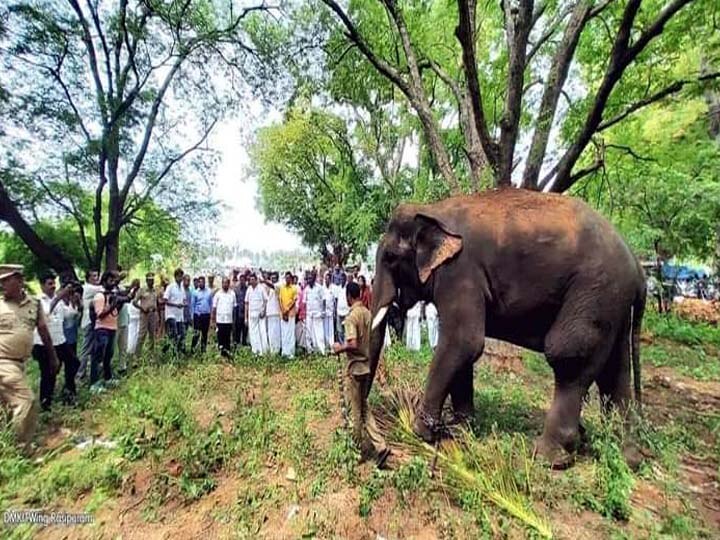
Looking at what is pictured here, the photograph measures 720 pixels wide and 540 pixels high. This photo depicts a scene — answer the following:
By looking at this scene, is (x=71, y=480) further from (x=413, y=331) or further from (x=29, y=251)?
(x=29, y=251)

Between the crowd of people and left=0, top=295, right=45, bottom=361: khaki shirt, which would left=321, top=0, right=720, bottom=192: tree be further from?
left=0, top=295, right=45, bottom=361: khaki shirt

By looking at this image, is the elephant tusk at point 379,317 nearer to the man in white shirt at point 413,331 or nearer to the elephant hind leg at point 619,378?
the elephant hind leg at point 619,378

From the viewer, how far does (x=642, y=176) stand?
49.3 feet

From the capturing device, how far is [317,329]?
10836mm

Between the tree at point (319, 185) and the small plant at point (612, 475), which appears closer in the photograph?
the small plant at point (612, 475)

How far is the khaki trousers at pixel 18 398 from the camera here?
5207 mm

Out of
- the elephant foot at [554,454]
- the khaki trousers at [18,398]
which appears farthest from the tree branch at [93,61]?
the elephant foot at [554,454]

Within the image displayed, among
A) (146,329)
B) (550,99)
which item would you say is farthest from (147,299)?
(550,99)

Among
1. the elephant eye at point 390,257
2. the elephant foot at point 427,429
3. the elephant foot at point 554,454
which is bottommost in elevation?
the elephant foot at point 554,454

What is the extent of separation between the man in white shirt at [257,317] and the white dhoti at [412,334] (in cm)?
311

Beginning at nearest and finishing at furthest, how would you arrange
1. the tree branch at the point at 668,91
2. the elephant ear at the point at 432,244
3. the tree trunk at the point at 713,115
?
1. the elephant ear at the point at 432,244
2. the tree branch at the point at 668,91
3. the tree trunk at the point at 713,115

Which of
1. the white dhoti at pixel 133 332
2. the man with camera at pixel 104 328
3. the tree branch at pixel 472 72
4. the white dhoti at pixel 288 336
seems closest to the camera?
the tree branch at pixel 472 72

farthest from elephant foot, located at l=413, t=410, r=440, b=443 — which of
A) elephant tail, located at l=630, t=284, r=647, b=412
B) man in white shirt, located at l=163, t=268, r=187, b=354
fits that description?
man in white shirt, located at l=163, t=268, r=187, b=354

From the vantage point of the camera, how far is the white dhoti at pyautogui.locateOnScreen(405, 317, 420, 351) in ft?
36.7
